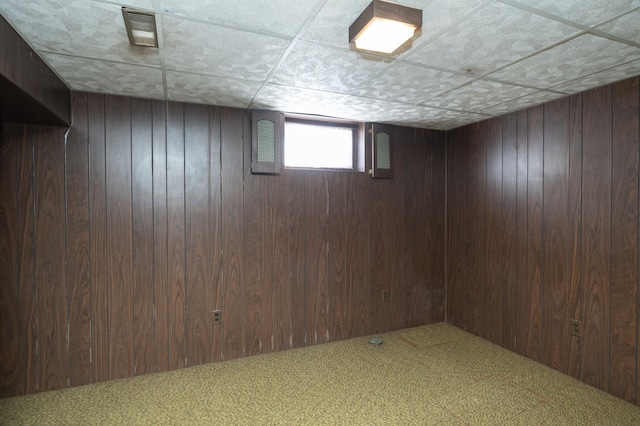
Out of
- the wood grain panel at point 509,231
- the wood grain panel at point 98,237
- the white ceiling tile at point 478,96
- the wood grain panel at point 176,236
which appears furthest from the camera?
the wood grain panel at point 509,231

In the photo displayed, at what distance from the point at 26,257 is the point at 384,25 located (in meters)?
2.89

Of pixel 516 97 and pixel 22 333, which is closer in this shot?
pixel 22 333

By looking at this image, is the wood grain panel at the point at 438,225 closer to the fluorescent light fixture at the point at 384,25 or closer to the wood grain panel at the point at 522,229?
the wood grain panel at the point at 522,229

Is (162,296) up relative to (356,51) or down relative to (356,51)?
down

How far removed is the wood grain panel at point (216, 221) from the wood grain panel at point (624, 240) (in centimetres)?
310

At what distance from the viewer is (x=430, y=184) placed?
4.04m

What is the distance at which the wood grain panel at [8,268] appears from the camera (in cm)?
247

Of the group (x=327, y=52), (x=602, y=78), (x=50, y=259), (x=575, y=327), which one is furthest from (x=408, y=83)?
(x=50, y=259)

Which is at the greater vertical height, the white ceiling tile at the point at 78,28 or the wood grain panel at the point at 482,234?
the white ceiling tile at the point at 78,28

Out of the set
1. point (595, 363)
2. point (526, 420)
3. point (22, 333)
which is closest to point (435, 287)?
point (595, 363)

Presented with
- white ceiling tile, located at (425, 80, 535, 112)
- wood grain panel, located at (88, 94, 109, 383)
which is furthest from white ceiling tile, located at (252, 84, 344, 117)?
wood grain panel, located at (88, 94, 109, 383)

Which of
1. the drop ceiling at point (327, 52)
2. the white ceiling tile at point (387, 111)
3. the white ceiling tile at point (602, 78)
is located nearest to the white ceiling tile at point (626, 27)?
the drop ceiling at point (327, 52)

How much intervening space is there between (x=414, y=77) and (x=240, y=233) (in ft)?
6.39

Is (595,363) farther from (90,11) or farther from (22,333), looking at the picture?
(22,333)
